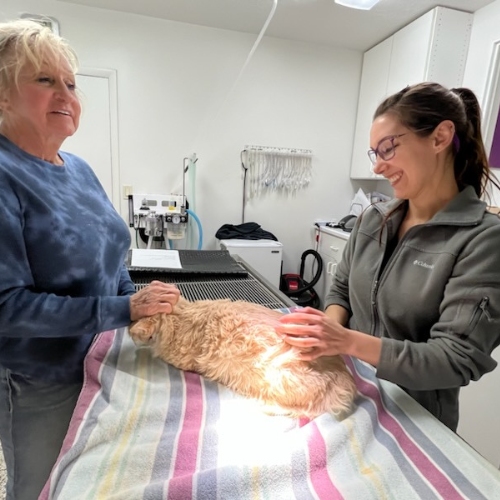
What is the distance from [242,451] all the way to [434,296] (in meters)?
0.54

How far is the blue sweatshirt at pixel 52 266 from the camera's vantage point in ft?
1.99

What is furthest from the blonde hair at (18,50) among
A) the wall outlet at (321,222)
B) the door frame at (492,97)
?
the wall outlet at (321,222)

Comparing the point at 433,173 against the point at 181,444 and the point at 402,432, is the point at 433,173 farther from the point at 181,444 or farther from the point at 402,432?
the point at 181,444

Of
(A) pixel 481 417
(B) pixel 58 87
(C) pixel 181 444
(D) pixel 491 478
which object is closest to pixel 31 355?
(C) pixel 181 444

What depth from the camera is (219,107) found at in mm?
2777

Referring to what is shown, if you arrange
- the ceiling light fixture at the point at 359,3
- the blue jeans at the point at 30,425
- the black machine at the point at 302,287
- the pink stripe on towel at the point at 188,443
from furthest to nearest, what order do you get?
1. the black machine at the point at 302,287
2. the ceiling light fixture at the point at 359,3
3. the blue jeans at the point at 30,425
4. the pink stripe on towel at the point at 188,443

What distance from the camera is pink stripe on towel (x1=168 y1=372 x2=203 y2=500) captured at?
1.48ft

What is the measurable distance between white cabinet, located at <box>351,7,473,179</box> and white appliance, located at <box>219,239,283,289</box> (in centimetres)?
128

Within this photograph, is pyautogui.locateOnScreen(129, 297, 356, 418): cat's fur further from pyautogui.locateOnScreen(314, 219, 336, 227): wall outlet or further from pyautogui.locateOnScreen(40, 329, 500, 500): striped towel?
pyautogui.locateOnScreen(314, 219, 336, 227): wall outlet

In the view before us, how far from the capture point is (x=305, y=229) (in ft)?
10.5

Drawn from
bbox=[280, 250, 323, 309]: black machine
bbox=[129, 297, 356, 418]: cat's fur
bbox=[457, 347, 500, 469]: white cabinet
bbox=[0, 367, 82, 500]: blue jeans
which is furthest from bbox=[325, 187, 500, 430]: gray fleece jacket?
bbox=[280, 250, 323, 309]: black machine

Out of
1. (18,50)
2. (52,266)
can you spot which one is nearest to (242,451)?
(52,266)

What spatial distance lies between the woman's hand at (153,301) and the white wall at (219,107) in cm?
215

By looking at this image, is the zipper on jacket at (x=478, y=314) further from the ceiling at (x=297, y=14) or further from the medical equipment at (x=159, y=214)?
the ceiling at (x=297, y=14)
